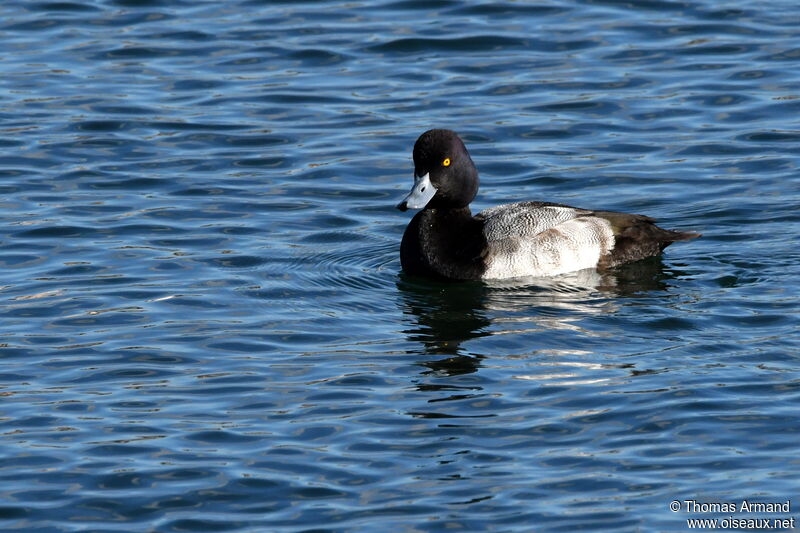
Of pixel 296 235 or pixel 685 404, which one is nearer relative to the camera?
pixel 685 404

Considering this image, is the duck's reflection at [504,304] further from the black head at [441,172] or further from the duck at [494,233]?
the black head at [441,172]

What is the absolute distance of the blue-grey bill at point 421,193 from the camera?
42.2 feet

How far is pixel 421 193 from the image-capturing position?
12930mm

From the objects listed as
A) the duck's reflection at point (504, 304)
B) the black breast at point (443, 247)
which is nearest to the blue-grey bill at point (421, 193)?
the black breast at point (443, 247)

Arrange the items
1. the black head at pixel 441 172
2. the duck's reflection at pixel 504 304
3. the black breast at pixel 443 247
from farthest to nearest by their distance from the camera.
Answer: the black head at pixel 441 172 → the black breast at pixel 443 247 → the duck's reflection at pixel 504 304

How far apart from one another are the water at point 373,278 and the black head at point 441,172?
2.47ft

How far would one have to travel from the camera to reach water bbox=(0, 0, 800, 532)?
8.70 meters

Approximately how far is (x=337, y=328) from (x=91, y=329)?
1.81 meters

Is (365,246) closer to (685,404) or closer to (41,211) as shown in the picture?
(41,211)

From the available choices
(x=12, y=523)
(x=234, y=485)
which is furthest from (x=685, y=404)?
(x=12, y=523)

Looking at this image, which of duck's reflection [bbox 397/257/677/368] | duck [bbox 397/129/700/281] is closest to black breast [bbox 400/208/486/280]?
duck [bbox 397/129/700/281]

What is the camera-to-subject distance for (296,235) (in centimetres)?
1398

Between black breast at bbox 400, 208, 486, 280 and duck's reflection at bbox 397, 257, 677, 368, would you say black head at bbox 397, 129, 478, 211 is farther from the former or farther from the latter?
duck's reflection at bbox 397, 257, 677, 368

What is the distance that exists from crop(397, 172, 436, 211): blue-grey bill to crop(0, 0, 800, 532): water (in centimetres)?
68
